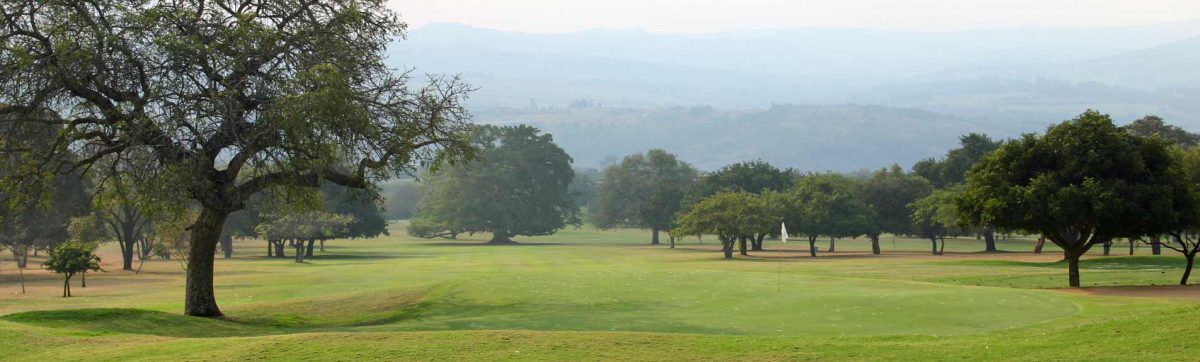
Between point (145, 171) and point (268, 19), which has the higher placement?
point (268, 19)

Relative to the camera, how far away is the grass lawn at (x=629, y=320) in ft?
63.0

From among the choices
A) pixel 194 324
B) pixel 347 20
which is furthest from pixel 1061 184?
pixel 194 324

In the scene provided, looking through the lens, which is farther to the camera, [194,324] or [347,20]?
[347,20]

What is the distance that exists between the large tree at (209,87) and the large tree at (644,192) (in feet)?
337

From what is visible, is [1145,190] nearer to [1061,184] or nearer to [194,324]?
[1061,184]

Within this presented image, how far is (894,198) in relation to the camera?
10500 cm

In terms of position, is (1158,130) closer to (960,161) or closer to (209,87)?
(960,161)

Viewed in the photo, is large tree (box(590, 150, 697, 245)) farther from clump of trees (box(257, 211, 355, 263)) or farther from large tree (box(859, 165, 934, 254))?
clump of trees (box(257, 211, 355, 263))

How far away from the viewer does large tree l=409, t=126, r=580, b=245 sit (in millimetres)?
138625

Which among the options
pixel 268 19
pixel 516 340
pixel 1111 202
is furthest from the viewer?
pixel 1111 202

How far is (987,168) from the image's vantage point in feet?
148

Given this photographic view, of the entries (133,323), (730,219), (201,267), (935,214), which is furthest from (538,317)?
(935,214)

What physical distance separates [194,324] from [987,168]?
32.0 metres

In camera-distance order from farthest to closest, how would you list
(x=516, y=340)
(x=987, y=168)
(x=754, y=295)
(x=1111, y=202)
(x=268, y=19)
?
(x=987, y=168), (x=1111, y=202), (x=754, y=295), (x=268, y=19), (x=516, y=340)
